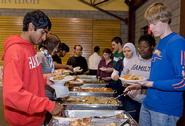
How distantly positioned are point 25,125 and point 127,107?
1386mm

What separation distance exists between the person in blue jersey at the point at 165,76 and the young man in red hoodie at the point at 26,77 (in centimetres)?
56

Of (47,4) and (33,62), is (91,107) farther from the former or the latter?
(47,4)

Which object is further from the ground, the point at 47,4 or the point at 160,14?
the point at 47,4

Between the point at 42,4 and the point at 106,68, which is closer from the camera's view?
the point at 106,68

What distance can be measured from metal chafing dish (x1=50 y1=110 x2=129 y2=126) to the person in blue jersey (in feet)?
0.70

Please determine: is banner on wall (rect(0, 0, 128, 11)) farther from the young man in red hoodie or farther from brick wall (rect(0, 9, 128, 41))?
the young man in red hoodie

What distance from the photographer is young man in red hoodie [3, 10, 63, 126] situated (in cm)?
156

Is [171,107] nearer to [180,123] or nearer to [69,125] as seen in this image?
[69,125]

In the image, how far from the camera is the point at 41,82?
1873 millimetres

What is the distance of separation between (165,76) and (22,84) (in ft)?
2.64

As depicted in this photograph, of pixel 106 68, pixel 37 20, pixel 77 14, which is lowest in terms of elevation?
pixel 106 68

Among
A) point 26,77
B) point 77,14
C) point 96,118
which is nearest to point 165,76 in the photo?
point 96,118

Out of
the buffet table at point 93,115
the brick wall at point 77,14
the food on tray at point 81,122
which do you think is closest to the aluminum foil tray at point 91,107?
the buffet table at point 93,115

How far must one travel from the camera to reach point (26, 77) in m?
1.72
